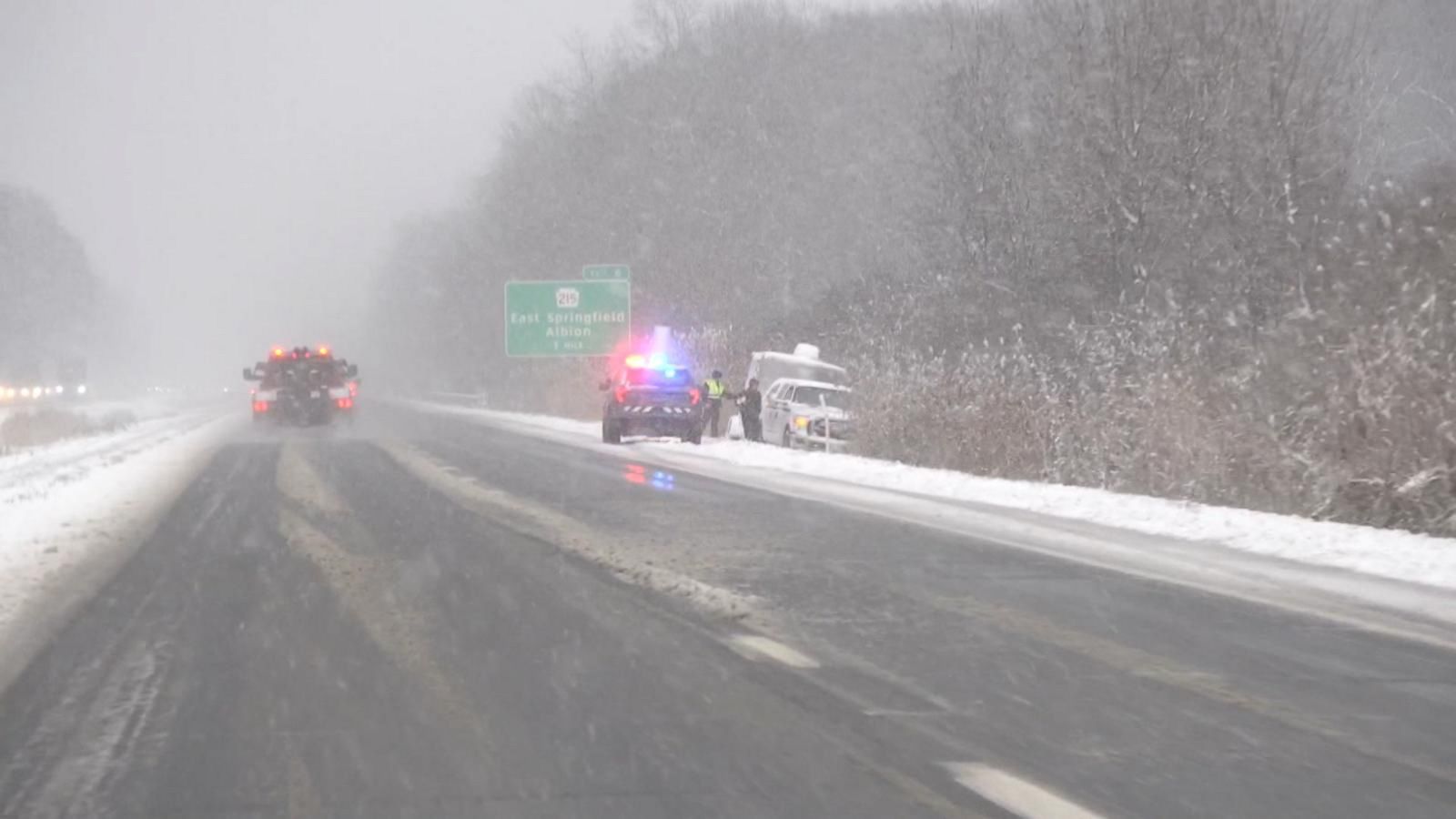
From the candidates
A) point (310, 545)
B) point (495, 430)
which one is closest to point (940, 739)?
point (310, 545)

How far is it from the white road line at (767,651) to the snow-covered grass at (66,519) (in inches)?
146

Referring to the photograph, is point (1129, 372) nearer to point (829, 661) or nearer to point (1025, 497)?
point (1025, 497)

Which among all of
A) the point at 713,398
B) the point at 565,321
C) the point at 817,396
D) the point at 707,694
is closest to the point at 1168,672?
the point at 707,694

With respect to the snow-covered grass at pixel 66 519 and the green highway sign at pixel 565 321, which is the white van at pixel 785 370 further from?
the green highway sign at pixel 565 321

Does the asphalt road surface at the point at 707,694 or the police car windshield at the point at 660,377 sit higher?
the police car windshield at the point at 660,377

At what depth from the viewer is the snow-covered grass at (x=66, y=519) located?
9.42m

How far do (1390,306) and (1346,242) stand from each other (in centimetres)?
188

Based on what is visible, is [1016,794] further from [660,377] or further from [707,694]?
[660,377]

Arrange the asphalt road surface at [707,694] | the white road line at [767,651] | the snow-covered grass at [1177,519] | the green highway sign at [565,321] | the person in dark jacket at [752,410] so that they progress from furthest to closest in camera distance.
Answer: the green highway sign at [565,321] → the person in dark jacket at [752,410] → the snow-covered grass at [1177,519] → the white road line at [767,651] → the asphalt road surface at [707,694]

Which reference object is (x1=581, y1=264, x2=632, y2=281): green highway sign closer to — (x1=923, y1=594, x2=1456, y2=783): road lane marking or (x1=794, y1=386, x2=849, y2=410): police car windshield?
(x1=794, y1=386, x2=849, y2=410): police car windshield

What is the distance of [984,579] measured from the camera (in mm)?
10812

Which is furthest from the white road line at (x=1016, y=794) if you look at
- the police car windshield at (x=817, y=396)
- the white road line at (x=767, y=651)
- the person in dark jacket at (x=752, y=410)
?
the person in dark jacket at (x=752, y=410)

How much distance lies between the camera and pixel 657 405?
33719 millimetres

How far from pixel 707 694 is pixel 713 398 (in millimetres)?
29069
